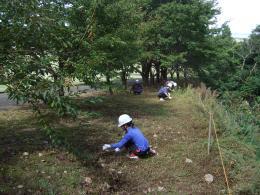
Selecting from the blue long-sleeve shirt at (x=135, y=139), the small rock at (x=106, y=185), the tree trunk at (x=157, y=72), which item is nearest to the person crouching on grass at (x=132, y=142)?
the blue long-sleeve shirt at (x=135, y=139)

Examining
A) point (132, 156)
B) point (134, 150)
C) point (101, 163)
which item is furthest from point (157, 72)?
point (101, 163)

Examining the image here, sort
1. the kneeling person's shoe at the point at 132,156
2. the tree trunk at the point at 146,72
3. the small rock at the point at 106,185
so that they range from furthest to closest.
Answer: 1. the tree trunk at the point at 146,72
2. the kneeling person's shoe at the point at 132,156
3. the small rock at the point at 106,185

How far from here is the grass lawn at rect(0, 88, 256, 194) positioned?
6375mm

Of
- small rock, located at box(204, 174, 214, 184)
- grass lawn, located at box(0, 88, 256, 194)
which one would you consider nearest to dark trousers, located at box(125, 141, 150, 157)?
grass lawn, located at box(0, 88, 256, 194)

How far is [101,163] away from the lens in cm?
762

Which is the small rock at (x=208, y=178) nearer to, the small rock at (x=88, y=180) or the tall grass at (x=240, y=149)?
the tall grass at (x=240, y=149)

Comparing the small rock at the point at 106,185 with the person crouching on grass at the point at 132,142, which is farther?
the person crouching on grass at the point at 132,142

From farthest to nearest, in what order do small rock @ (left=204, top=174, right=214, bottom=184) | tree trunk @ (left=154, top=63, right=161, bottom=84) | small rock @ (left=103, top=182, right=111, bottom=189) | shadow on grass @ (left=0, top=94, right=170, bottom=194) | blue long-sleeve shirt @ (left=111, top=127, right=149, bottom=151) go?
tree trunk @ (left=154, top=63, right=161, bottom=84), blue long-sleeve shirt @ (left=111, top=127, right=149, bottom=151), small rock @ (left=204, top=174, right=214, bottom=184), shadow on grass @ (left=0, top=94, right=170, bottom=194), small rock @ (left=103, top=182, right=111, bottom=189)

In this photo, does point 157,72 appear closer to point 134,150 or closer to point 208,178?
point 134,150

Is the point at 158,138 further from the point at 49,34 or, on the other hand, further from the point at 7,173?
the point at 49,34

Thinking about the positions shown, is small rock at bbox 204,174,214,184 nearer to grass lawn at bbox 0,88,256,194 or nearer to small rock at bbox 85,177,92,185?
grass lawn at bbox 0,88,256,194

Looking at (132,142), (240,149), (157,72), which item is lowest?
(240,149)

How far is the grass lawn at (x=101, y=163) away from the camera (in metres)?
6.38

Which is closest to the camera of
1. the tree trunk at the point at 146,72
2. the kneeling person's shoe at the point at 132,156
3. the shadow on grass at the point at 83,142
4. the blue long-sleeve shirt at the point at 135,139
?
the shadow on grass at the point at 83,142
